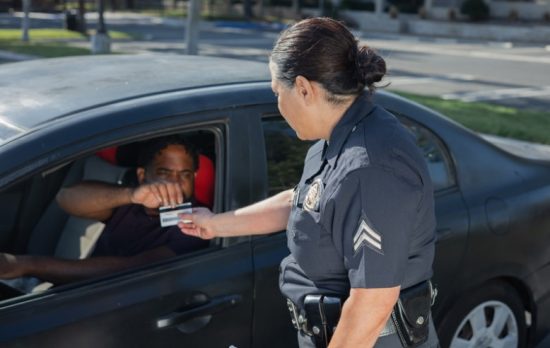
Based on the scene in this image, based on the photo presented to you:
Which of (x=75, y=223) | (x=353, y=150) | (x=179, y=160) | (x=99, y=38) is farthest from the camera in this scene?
(x=99, y=38)

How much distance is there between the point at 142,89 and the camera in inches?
102

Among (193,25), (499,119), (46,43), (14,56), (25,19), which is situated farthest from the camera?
(46,43)

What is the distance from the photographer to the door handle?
91.4 inches

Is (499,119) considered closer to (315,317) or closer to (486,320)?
(486,320)

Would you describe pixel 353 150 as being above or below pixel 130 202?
above

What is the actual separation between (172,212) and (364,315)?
94cm

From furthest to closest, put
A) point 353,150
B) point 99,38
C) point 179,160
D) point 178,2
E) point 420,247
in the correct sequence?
point 178,2 < point 99,38 < point 179,160 < point 420,247 < point 353,150

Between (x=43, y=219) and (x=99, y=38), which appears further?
(x=99, y=38)

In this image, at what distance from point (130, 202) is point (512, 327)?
1.81m

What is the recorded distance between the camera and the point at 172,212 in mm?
2592

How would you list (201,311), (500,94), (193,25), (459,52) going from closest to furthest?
(201,311), (193,25), (500,94), (459,52)

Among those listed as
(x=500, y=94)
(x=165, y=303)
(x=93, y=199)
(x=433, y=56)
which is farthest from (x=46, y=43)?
(x=165, y=303)

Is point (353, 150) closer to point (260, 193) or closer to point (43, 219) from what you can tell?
point (260, 193)

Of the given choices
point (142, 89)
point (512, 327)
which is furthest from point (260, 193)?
point (512, 327)
